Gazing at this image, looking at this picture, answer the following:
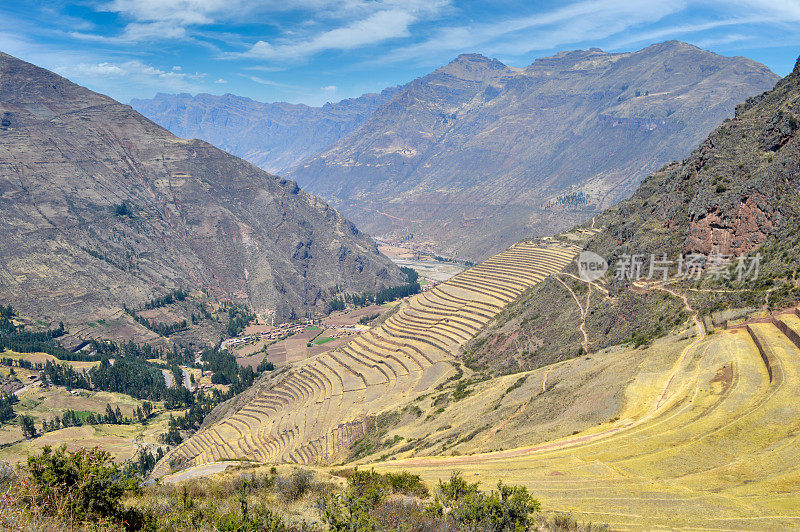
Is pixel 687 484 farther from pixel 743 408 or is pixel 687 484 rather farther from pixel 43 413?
pixel 43 413

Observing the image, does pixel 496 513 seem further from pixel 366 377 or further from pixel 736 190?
pixel 366 377

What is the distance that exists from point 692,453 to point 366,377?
5467 centimetres

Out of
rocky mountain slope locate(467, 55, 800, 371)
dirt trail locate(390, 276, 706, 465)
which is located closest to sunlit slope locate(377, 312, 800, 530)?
dirt trail locate(390, 276, 706, 465)

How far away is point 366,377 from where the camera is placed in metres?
74.9

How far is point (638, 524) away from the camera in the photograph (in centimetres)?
2020

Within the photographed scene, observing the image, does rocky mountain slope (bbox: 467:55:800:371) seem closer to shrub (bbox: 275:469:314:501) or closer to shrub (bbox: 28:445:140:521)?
shrub (bbox: 275:469:314:501)

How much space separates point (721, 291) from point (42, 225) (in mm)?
213002

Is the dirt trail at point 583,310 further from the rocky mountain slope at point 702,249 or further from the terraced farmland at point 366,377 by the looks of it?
the terraced farmland at point 366,377

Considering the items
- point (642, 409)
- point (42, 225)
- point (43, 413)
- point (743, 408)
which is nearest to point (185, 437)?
point (43, 413)

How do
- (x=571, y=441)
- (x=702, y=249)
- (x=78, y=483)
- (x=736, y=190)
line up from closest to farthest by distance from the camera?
(x=78, y=483) < (x=571, y=441) < (x=736, y=190) < (x=702, y=249)

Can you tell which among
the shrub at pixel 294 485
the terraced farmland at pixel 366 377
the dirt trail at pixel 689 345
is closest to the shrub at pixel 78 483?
the shrub at pixel 294 485

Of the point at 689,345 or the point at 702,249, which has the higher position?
the point at 702,249

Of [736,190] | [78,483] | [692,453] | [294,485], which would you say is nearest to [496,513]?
[294,485]

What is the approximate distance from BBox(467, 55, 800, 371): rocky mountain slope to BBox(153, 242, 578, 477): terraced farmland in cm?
954
